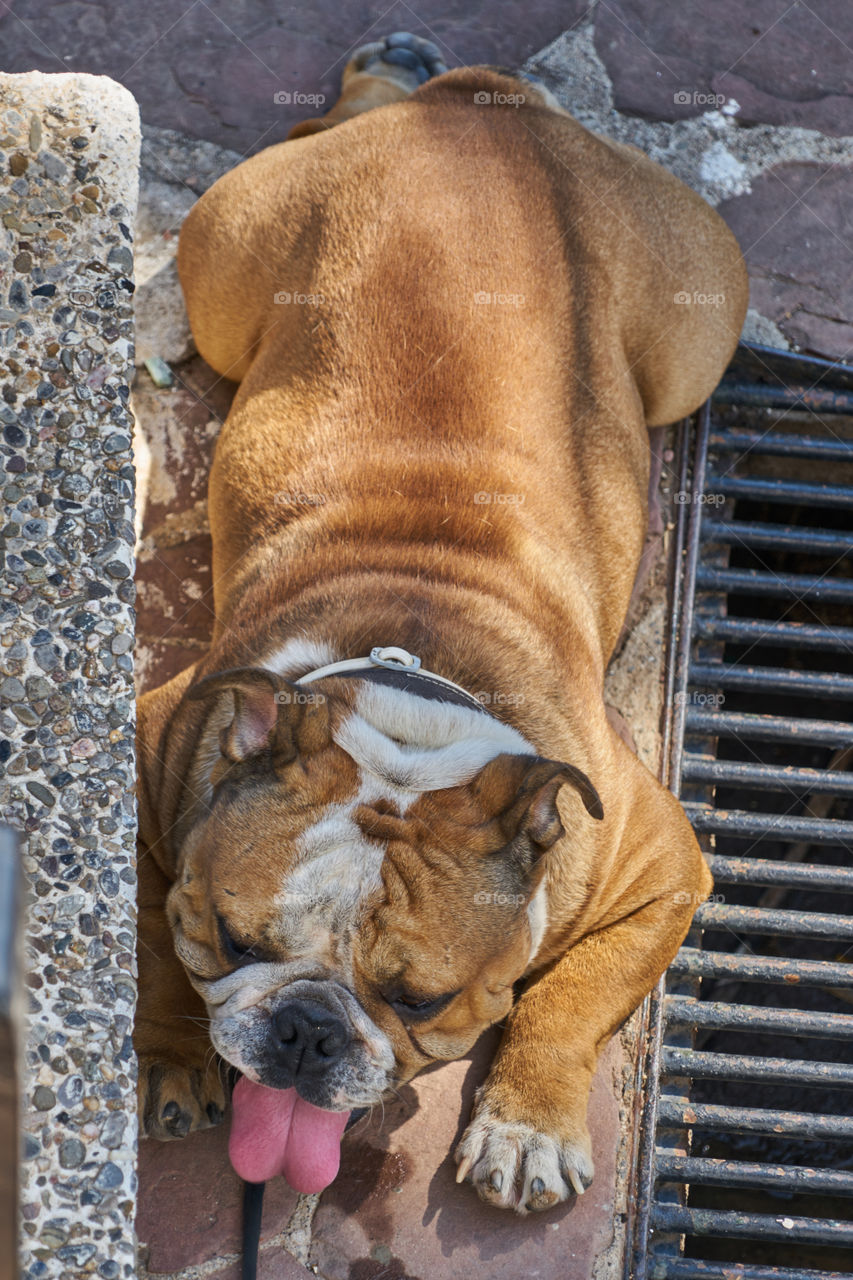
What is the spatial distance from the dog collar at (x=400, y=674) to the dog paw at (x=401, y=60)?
220 centimetres

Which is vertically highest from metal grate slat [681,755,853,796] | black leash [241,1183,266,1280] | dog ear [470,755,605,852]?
dog ear [470,755,605,852]

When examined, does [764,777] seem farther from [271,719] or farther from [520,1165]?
[271,719]

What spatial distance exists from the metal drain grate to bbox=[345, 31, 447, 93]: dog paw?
136 cm

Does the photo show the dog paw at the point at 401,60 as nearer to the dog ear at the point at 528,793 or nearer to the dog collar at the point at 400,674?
the dog collar at the point at 400,674

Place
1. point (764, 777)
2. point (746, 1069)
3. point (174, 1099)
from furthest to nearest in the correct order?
point (764, 777) → point (746, 1069) → point (174, 1099)

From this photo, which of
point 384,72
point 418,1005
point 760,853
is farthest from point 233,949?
point 384,72

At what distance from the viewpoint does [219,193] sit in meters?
3.34

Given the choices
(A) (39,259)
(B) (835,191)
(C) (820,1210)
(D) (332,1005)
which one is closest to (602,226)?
(B) (835,191)

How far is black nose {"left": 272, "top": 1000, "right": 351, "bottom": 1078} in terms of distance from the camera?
206 cm

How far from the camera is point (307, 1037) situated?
2.07 metres

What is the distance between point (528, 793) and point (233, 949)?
1.93 feet

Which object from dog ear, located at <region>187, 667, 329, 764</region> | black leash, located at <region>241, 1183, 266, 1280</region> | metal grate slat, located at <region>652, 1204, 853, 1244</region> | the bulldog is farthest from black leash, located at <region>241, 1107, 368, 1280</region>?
metal grate slat, located at <region>652, 1204, 853, 1244</region>

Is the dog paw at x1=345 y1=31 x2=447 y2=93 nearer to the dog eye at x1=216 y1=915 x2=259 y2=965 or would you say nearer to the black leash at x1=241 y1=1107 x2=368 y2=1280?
the dog eye at x1=216 y1=915 x2=259 y2=965

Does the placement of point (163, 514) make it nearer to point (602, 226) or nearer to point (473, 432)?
point (473, 432)
